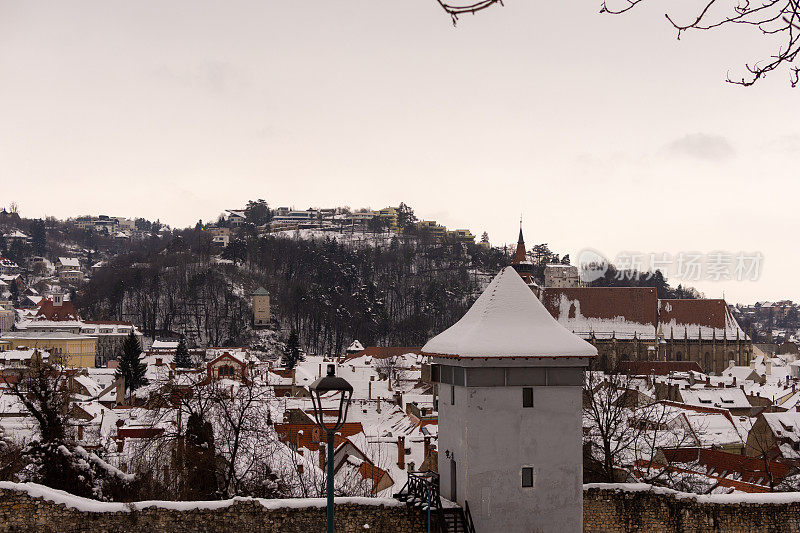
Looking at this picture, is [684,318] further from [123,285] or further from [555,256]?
[123,285]

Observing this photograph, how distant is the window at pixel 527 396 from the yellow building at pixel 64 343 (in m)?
85.3

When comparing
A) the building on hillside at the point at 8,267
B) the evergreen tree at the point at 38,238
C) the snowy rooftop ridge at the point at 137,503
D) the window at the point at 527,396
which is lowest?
the snowy rooftop ridge at the point at 137,503

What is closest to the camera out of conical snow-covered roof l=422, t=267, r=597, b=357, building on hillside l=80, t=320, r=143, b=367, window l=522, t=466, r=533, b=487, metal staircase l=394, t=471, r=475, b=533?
metal staircase l=394, t=471, r=475, b=533

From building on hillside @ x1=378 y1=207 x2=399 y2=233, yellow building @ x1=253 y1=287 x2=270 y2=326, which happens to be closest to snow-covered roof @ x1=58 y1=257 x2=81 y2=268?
building on hillside @ x1=378 y1=207 x2=399 y2=233

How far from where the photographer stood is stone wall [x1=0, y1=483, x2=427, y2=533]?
41.5ft

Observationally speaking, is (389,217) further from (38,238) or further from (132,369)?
(132,369)

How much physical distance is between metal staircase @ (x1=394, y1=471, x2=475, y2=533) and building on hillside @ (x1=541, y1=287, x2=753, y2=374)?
211 ft

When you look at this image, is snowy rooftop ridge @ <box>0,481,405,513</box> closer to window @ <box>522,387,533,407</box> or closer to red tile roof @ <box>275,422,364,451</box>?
window @ <box>522,387,533,407</box>

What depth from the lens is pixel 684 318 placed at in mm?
77500

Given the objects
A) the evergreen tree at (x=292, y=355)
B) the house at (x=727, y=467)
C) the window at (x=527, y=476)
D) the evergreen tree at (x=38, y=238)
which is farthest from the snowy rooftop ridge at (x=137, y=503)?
the evergreen tree at (x=38, y=238)

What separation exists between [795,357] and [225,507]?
11870 centimetres

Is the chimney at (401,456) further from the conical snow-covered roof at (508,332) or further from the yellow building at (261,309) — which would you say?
the yellow building at (261,309)

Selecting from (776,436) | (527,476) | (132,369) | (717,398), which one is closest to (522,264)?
(717,398)

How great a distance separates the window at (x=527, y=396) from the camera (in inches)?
491
